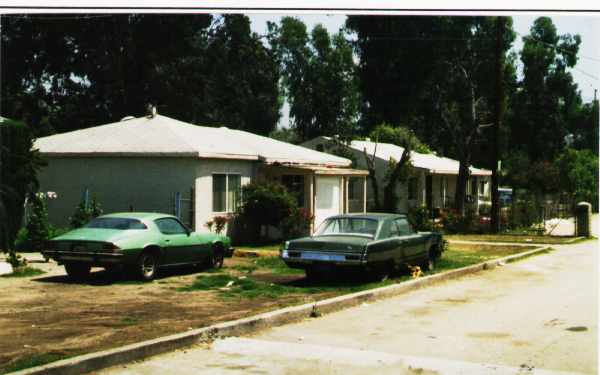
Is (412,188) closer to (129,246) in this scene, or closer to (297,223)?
(297,223)

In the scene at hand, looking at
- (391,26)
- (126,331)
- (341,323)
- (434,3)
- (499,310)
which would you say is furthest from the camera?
(391,26)

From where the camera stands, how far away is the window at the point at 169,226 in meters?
15.3

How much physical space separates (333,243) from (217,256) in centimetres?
376

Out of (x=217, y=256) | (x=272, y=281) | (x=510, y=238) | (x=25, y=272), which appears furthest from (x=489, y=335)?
(x=510, y=238)

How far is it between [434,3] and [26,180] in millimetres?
14924

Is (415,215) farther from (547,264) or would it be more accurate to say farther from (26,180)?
(26,180)

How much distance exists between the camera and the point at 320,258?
14.2m

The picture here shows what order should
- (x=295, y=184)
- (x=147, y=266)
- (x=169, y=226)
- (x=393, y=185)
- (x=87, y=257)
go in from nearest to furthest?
(x=87, y=257)
(x=147, y=266)
(x=169, y=226)
(x=295, y=184)
(x=393, y=185)

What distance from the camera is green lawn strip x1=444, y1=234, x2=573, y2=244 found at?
28.1 meters

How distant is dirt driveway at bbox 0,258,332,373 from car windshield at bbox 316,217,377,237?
4.36 ft

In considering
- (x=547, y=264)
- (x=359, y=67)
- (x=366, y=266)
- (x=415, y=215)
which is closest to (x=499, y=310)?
(x=366, y=266)

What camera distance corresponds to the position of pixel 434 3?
6.79m

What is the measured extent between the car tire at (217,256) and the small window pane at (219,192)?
20.9ft

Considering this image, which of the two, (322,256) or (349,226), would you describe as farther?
(349,226)
